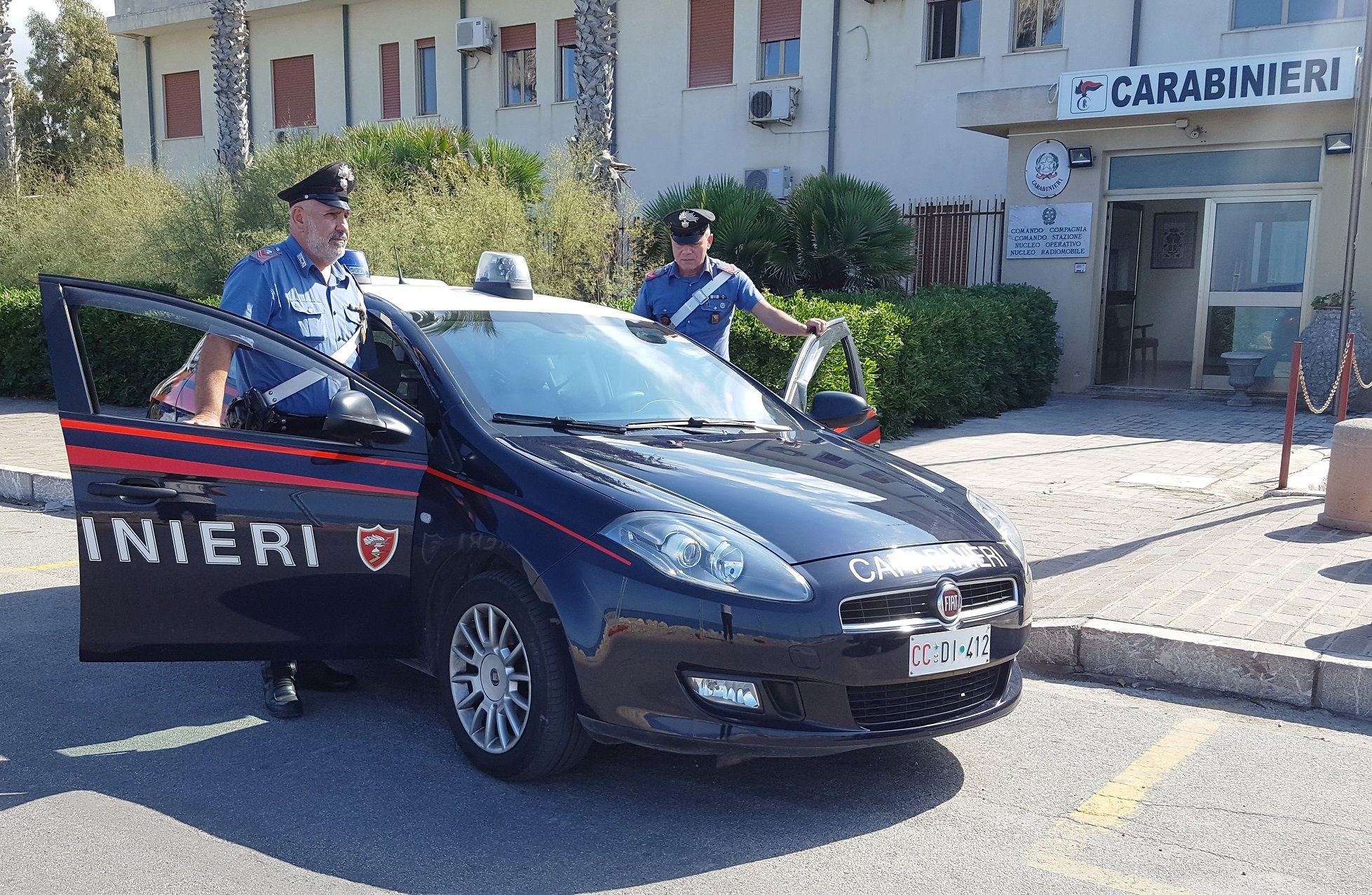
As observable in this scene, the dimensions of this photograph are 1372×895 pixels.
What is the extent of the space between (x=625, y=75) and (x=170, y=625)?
19.9 m

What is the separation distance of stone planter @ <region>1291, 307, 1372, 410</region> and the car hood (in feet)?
33.1

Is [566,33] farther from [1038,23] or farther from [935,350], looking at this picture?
[935,350]

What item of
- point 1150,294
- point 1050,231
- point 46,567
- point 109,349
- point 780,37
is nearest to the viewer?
point 46,567

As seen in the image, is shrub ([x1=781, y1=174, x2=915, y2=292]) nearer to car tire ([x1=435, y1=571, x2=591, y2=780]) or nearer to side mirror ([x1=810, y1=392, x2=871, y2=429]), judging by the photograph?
side mirror ([x1=810, y1=392, x2=871, y2=429])

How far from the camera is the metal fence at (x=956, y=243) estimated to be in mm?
16859

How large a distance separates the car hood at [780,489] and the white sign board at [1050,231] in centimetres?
1132

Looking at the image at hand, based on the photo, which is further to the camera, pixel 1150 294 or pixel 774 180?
pixel 774 180

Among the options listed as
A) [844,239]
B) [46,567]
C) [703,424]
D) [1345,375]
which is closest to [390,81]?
[844,239]

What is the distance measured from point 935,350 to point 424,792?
28.1 feet

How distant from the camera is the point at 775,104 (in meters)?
→ 20.2

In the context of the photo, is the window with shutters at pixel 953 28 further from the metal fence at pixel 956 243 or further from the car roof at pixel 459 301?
the car roof at pixel 459 301

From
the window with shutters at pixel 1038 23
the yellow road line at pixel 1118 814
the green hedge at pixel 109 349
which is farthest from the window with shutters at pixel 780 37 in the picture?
the yellow road line at pixel 1118 814

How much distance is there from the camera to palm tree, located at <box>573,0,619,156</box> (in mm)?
13500

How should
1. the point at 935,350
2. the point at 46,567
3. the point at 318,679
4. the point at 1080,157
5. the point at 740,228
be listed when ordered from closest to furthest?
the point at 318,679, the point at 46,567, the point at 935,350, the point at 740,228, the point at 1080,157
